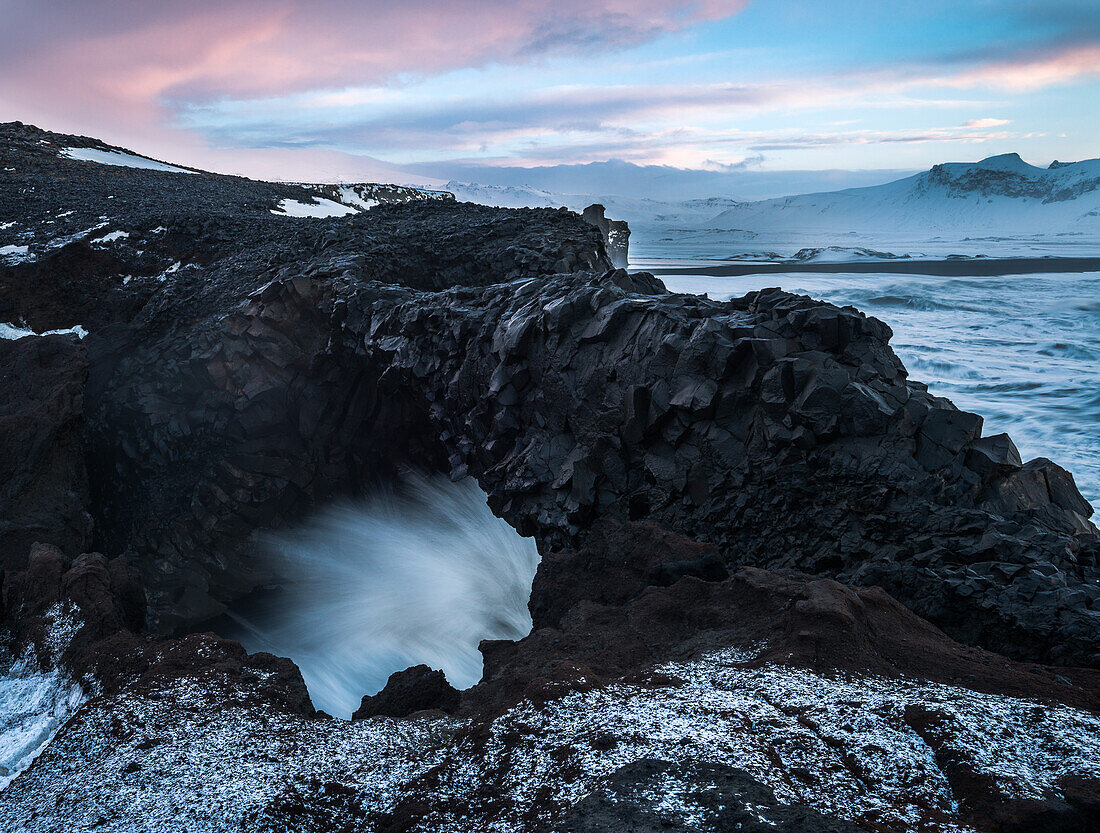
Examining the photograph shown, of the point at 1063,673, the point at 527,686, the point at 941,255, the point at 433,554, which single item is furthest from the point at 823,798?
the point at 941,255

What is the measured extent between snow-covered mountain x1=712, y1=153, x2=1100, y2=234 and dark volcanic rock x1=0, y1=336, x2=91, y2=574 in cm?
13958

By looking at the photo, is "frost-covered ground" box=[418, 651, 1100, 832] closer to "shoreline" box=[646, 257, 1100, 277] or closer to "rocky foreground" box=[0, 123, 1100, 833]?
"rocky foreground" box=[0, 123, 1100, 833]

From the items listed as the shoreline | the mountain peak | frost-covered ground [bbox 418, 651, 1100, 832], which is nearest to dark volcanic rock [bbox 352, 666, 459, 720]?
frost-covered ground [bbox 418, 651, 1100, 832]

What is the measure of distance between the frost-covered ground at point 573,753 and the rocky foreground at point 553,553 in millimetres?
20

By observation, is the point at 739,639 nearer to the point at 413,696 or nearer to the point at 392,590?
the point at 413,696

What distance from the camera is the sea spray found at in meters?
9.23

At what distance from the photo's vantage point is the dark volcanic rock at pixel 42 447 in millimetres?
9195

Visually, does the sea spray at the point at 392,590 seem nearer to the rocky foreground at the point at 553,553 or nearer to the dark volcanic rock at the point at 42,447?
the rocky foreground at the point at 553,553

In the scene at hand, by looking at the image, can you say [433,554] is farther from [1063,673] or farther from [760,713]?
[1063,673]

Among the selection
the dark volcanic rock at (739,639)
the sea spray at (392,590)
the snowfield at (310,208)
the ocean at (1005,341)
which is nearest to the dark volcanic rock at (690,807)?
the dark volcanic rock at (739,639)

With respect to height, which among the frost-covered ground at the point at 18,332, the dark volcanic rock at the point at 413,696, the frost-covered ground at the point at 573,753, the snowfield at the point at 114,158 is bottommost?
the dark volcanic rock at the point at 413,696

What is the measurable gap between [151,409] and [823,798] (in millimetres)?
11523

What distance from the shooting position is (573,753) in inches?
142

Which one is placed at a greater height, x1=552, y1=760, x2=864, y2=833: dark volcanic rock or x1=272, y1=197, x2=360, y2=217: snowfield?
x1=272, y1=197, x2=360, y2=217: snowfield
